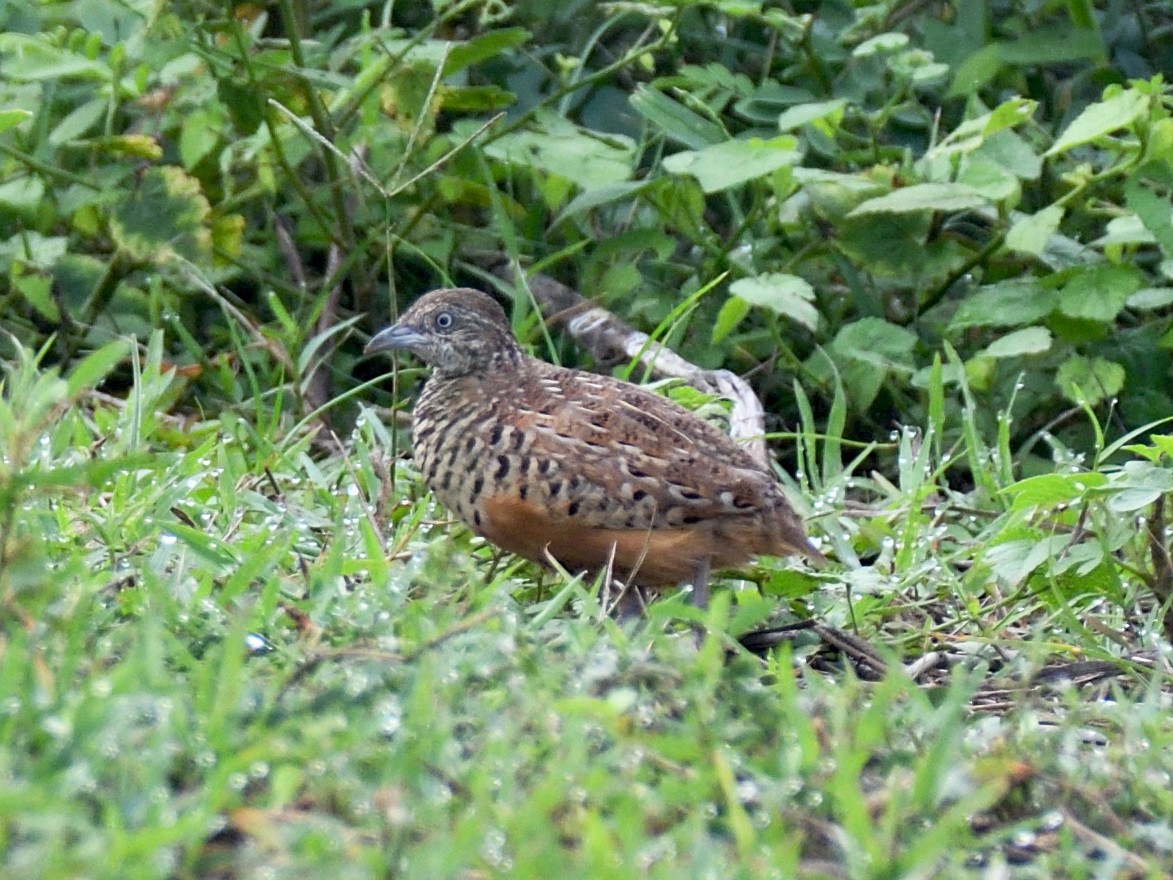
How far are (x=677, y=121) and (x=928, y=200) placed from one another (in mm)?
1021

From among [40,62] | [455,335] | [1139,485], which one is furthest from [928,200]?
[40,62]

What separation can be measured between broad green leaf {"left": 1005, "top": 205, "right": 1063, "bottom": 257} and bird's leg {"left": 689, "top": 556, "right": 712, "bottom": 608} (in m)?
1.88

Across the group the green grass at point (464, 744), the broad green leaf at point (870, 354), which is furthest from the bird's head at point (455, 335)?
the broad green leaf at point (870, 354)

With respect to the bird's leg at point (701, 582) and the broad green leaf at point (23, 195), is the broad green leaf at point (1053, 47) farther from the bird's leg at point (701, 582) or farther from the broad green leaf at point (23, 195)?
the broad green leaf at point (23, 195)

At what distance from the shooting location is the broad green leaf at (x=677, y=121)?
6527 mm

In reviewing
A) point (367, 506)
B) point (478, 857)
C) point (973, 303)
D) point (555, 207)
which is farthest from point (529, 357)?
point (478, 857)

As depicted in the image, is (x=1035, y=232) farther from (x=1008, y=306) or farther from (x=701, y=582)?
(x=701, y=582)

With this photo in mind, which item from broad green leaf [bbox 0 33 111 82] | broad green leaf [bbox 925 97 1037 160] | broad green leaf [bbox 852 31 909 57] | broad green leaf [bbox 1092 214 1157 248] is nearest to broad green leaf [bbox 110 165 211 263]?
broad green leaf [bbox 0 33 111 82]

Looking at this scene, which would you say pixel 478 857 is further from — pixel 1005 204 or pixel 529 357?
pixel 1005 204

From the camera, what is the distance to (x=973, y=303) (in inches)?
247

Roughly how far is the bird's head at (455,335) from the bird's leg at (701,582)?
0.94 m

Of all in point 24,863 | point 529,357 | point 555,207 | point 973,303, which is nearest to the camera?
point 24,863

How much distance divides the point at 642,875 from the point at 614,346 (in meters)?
4.30

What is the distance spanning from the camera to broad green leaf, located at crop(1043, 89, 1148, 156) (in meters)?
5.66
